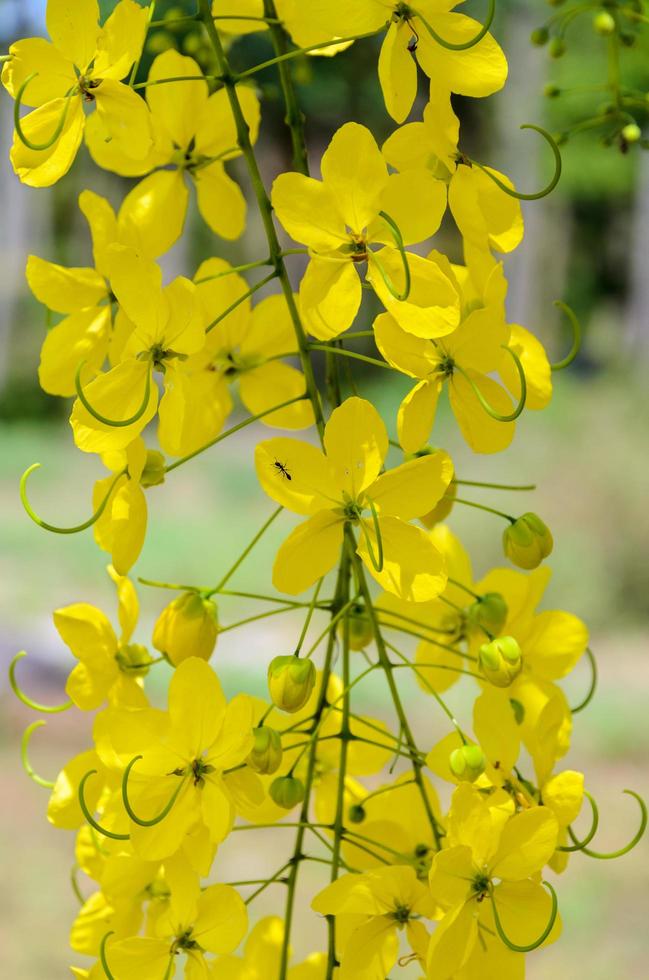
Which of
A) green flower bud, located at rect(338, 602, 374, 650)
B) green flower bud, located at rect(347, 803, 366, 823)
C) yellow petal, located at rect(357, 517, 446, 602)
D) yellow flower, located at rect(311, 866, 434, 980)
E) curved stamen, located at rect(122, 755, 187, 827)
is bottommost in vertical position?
green flower bud, located at rect(347, 803, 366, 823)

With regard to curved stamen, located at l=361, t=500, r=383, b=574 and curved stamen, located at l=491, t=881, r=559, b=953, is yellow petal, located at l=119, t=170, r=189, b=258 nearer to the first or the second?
curved stamen, located at l=361, t=500, r=383, b=574

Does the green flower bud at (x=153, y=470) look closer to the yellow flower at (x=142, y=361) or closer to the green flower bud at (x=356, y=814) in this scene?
the yellow flower at (x=142, y=361)

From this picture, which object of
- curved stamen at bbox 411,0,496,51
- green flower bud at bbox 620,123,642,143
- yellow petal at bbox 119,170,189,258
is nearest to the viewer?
curved stamen at bbox 411,0,496,51

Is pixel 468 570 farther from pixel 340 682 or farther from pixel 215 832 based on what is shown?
pixel 215 832

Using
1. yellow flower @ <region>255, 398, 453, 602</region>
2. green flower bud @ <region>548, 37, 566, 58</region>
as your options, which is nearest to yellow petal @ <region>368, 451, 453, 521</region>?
yellow flower @ <region>255, 398, 453, 602</region>

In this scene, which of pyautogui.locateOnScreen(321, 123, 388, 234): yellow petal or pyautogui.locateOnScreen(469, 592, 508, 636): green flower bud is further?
pyautogui.locateOnScreen(469, 592, 508, 636): green flower bud

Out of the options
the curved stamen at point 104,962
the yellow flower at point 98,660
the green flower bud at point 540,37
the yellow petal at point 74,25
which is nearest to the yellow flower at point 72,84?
the yellow petal at point 74,25

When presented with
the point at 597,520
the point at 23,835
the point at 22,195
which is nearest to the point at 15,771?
the point at 23,835
